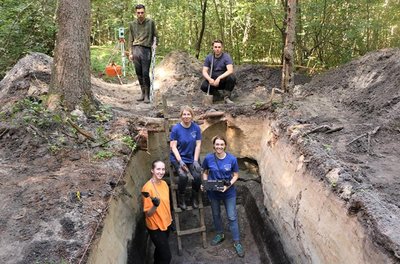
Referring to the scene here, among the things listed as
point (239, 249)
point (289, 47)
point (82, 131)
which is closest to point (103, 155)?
point (82, 131)

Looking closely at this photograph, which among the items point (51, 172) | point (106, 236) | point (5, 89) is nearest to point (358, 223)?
point (106, 236)

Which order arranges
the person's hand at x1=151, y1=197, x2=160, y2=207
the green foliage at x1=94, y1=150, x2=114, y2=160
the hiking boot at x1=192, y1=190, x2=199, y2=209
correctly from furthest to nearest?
the hiking boot at x1=192, y1=190, x2=199, y2=209
the green foliage at x1=94, y1=150, x2=114, y2=160
the person's hand at x1=151, y1=197, x2=160, y2=207

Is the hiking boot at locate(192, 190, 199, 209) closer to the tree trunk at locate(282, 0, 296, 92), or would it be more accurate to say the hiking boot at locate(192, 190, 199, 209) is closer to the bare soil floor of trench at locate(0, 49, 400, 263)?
the bare soil floor of trench at locate(0, 49, 400, 263)

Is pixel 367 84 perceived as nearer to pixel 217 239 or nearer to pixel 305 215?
pixel 305 215

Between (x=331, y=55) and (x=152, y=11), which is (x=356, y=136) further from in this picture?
(x=152, y=11)

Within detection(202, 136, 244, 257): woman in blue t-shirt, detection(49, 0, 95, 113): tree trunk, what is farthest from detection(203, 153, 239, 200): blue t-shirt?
detection(49, 0, 95, 113): tree trunk

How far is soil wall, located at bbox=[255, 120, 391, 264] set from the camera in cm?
393

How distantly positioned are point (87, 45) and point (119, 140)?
74.2 inches

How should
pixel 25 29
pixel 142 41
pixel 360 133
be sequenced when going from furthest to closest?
pixel 25 29
pixel 142 41
pixel 360 133

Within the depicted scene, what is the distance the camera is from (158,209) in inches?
216

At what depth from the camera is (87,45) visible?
22.2 feet

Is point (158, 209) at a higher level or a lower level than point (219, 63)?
lower

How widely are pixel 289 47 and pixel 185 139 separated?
358cm

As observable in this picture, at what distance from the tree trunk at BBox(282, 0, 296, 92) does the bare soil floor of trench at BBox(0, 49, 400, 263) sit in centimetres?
45
